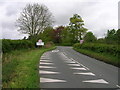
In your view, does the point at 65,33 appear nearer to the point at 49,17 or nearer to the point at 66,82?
the point at 49,17

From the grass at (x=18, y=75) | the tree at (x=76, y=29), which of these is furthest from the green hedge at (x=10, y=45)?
the tree at (x=76, y=29)

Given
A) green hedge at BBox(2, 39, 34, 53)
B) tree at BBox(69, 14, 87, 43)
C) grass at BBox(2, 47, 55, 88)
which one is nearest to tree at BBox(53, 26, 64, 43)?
tree at BBox(69, 14, 87, 43)

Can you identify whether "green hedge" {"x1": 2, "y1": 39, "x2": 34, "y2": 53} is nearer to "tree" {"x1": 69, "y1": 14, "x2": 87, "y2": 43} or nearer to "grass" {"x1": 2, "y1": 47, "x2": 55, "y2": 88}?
"grass" {"x1": 2, "y1": 47, "x2": 55, "y2": 88}

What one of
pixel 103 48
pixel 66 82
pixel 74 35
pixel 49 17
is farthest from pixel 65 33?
pixel 66 82

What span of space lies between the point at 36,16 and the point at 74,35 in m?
31.3

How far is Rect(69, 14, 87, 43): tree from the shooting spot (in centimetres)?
9200

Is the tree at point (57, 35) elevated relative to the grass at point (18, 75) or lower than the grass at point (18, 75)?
elevated

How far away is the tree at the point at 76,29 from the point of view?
302ft

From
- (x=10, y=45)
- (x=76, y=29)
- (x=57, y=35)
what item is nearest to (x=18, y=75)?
(x=10, y=45)

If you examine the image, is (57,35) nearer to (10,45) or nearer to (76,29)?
(76,29)

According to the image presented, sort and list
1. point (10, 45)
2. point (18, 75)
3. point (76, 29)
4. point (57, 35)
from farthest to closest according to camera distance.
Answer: point (57, 35)
point (76, 29)
point (10, 45)
point (18, 75)

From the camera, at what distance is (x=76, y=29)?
92.2 m

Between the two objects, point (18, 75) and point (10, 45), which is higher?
point (10, 45)

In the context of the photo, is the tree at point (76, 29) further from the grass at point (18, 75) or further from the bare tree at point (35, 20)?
the grass at point (18, 75)
